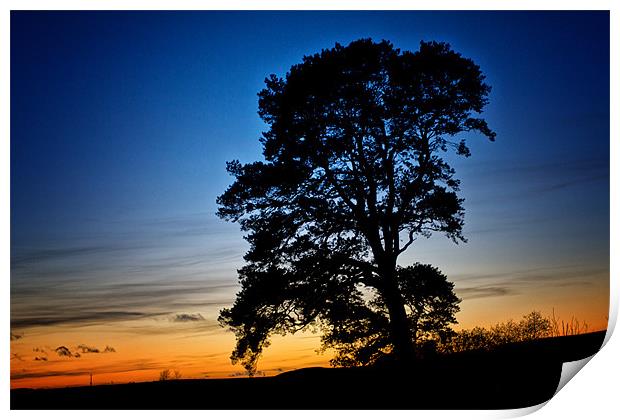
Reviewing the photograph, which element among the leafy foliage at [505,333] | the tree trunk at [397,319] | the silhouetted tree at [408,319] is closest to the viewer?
the leafy foliage at [505,333]

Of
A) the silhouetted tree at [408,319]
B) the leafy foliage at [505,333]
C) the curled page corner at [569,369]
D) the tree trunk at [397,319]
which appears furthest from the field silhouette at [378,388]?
the silhouetted tree at [408,319]

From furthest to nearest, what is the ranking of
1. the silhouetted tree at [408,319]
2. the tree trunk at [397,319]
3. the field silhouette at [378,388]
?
1. the silhouetted tree at [408,319]
2. the tree trunk at [397,319]
3. the field silhouette at [378,388]

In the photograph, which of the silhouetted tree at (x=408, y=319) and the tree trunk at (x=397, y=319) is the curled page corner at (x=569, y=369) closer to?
the silhouetted tree at (x=408, y=319)

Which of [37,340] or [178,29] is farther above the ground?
[178,29]

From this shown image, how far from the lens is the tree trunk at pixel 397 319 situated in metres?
10.0

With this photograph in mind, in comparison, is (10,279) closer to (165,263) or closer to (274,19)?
(165,263)

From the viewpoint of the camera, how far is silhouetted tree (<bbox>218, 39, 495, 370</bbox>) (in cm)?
1020

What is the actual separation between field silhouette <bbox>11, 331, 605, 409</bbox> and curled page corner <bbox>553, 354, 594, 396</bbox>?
52 millimetres

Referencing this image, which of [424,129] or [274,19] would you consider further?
[424,129]

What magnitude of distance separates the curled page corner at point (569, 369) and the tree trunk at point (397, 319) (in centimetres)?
177

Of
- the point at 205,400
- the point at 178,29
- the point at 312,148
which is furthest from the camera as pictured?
the point at 312,148
